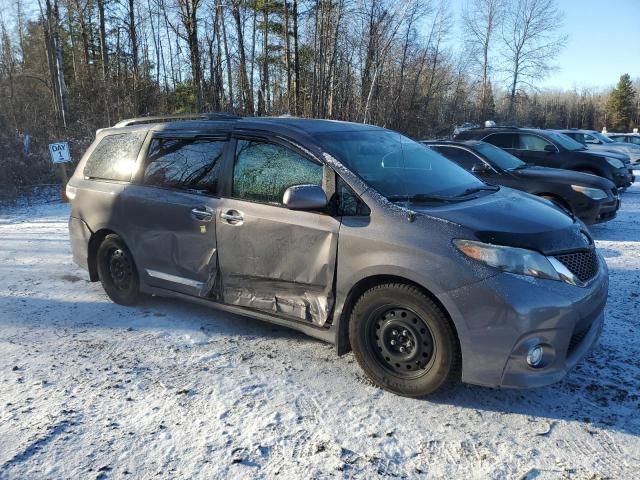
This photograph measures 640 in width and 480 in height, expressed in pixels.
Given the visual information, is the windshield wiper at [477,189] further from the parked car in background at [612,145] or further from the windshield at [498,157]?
the parked car in background at [612,145]

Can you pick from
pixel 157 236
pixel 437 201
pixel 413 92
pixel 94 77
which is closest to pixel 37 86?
pixel 94 77

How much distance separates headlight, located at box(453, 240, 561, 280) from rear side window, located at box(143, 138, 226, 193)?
7.13ft

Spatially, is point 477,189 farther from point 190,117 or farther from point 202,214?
point 190,117

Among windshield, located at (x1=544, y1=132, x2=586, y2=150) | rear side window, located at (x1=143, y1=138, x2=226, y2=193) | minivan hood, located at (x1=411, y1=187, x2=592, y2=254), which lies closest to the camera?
minivan hood, located at (x1=411, y1=187, x2=592, y2=254)

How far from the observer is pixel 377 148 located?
13.6 feet

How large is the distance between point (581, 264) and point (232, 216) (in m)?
2.50

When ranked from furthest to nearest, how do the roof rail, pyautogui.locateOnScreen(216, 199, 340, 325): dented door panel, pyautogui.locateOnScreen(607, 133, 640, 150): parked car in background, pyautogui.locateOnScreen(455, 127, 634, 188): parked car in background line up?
pyautogui.locateOnScreen(607, 133, 640, 150): parked car in background, pyautogui.locateOnScreen(455, 127, 634, 188): parked car in background, the roof rail, pyautogui.locateOnScreen(216, 199, 340, 325): dented door panel

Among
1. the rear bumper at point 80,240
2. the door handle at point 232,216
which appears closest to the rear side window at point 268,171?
the door handle at point 232,216

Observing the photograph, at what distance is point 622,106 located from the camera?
256ft

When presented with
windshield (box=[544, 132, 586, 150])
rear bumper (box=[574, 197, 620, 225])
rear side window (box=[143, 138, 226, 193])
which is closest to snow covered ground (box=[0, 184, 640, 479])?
rear side window (box=[143, 138, 226, 193])

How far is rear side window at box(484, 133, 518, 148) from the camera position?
38.5ft

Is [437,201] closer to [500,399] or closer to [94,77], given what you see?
[500,399]

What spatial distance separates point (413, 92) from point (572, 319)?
38976mm

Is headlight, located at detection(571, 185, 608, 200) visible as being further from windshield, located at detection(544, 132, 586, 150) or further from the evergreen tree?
the evergreen tree
